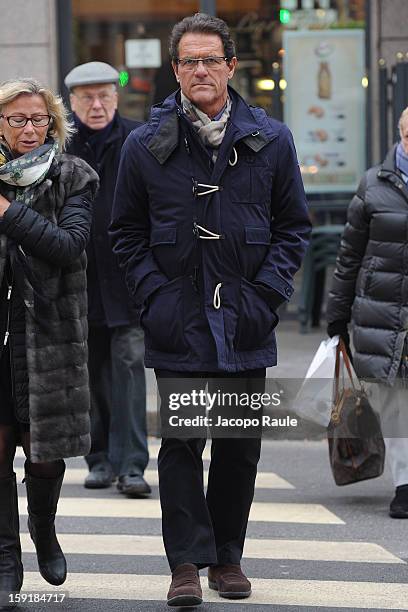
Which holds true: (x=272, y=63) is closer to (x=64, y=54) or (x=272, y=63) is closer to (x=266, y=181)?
(x=64, y=54)

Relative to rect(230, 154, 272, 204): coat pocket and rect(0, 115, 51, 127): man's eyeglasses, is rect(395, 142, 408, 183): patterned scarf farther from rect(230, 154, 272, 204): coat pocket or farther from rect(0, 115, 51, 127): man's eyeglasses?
rect(0, 115, 51, 127): man's eyeglasses

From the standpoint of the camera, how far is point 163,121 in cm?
520

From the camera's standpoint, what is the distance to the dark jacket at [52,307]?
4949mm

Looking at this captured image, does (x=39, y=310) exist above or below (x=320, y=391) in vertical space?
above

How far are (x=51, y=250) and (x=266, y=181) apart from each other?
31.8 inches

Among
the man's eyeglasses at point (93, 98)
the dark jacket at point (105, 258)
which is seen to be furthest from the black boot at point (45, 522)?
the man's eyeglasses at point (93, 98)

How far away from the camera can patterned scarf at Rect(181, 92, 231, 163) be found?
5.11 m

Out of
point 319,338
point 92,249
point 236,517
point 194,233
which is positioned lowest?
point 319,338

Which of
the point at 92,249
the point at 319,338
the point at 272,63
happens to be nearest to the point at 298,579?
the point at 92,249

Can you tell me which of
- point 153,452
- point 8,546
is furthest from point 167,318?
point 153,452

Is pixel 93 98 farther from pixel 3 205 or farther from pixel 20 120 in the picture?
pixel 3 205

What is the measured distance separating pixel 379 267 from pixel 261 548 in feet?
4.81

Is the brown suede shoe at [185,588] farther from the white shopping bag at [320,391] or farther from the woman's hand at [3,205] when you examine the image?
the white shopping bag at [320,391]

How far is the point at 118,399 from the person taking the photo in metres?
7.57
